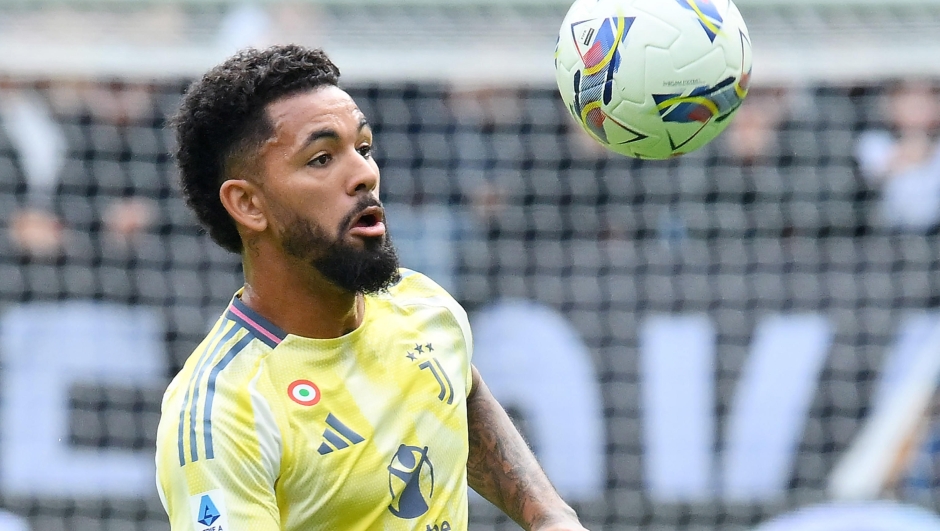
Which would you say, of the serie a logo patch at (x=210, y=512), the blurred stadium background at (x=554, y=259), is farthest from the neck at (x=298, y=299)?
the blurred stadium background at (x=554, y=259)

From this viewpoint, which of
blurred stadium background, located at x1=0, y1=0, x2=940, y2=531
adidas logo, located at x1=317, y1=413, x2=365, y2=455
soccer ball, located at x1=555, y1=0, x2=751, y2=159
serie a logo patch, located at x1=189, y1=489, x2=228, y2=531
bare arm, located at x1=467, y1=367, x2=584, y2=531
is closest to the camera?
serie a logo patch, located at x1=189, y1=489, x2=228, y2=531

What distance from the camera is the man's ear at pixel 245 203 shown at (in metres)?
3.29

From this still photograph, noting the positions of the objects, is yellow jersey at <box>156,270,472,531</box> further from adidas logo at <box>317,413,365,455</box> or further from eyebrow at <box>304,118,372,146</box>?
eyebrow at <box>304,118,372,146</box>

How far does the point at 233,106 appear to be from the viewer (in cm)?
326

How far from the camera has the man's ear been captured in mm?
3289

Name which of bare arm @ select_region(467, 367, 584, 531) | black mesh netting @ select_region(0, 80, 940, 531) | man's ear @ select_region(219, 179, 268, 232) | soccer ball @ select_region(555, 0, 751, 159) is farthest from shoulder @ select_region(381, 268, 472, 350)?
black mesh netting @ select_region(0, 80, 940, 531)

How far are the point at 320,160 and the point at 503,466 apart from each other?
38.9 inches

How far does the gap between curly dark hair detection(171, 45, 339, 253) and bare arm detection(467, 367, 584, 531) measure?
0.89 metres

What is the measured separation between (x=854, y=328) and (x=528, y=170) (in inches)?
73.8

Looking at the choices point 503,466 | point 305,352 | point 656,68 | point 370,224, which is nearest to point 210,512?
point 305,352

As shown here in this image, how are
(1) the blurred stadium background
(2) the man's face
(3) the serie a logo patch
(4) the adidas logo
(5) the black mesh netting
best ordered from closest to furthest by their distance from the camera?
(3) the serie a logo patch, (4) the adidas logo, (2) the man's face, (1) the blurred stadium background, (5) the black mesh netting

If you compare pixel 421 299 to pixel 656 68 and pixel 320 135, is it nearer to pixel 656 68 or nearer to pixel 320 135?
pixel 320 135

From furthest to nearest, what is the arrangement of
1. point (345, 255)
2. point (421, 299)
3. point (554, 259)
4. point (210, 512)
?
point (554, 259), point (421, 299), point (345, 255), point (210, 512)

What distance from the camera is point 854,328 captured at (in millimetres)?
6684
